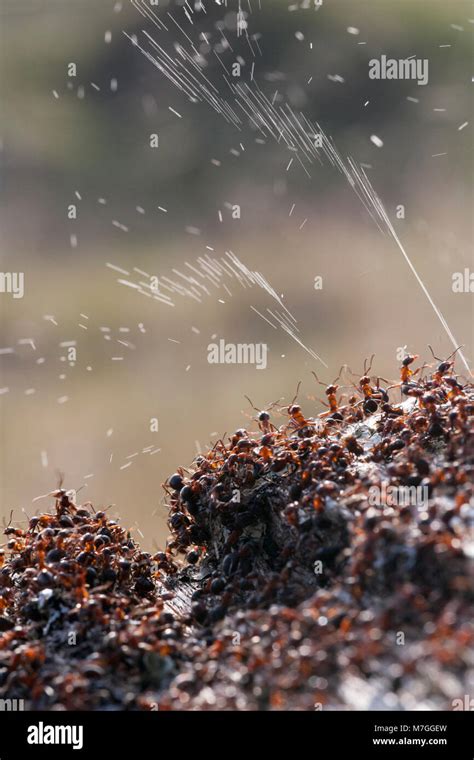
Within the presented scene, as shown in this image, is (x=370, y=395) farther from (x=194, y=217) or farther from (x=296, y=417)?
(x=194, y=217)

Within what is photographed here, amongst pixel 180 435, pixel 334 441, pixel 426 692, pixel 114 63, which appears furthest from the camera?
pixel 114 63

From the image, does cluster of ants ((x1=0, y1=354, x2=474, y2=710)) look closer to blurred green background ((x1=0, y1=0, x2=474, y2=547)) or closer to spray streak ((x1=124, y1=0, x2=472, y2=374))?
blurred green background ((x1=0, y1=0, x2=474, y2=547))

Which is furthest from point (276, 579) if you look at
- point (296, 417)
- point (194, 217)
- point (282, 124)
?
point (194, 217)

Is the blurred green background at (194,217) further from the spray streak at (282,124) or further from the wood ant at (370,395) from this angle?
the wood ant at (370,395)

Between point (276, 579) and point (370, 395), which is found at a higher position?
point (370, 395)
